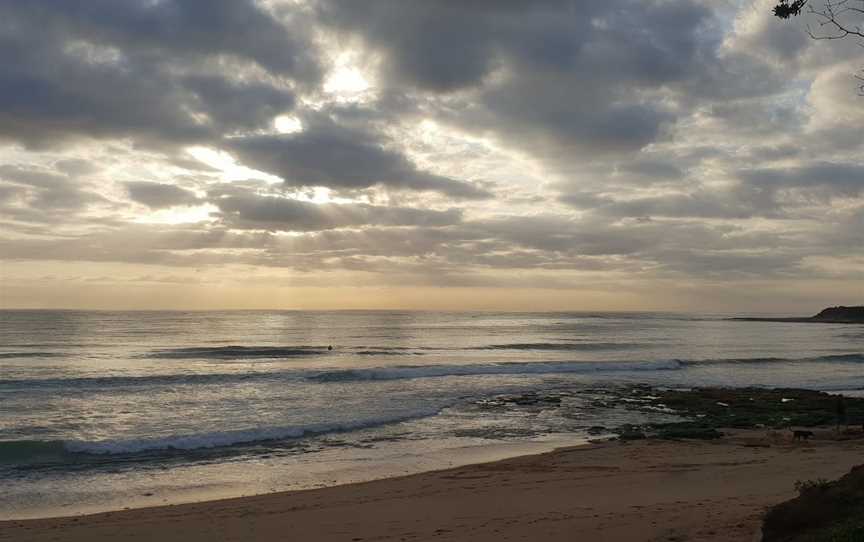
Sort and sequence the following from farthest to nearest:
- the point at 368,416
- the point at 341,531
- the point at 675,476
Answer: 1. the point at 368,416
2. the point at 675,476
3. the point at 341,531

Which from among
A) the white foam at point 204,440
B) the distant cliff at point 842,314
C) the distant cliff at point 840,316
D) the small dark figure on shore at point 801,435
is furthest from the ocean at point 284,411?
the distant cliff at point 842,314

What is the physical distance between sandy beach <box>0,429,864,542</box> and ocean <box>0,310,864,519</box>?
5.28 feet

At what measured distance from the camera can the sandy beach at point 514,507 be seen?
28.6 ft

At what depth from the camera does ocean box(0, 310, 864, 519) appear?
1380cm

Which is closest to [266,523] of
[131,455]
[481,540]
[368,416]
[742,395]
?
[481,540]

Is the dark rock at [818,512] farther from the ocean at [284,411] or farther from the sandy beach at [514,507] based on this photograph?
the ocean at [284,411]

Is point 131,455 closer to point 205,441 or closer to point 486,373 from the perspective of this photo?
point 205,441

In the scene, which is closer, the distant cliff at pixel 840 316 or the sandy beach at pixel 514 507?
the sandy beach at pixel 514 507

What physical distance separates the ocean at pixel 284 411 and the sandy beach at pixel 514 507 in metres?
1.61

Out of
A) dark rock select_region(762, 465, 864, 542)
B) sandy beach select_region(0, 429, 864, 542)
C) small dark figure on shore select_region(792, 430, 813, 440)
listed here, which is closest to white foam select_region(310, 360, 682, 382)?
sandy beach select_region(0, 429, 864, 542)

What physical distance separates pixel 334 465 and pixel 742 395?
66.6 ft

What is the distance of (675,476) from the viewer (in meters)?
12.6

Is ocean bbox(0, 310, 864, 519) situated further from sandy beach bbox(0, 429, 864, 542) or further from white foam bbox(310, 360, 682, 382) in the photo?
sandy beach bbox(0, 429, 864, 542)

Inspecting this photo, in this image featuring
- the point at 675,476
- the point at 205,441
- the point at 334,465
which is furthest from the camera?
the point at 205,441
